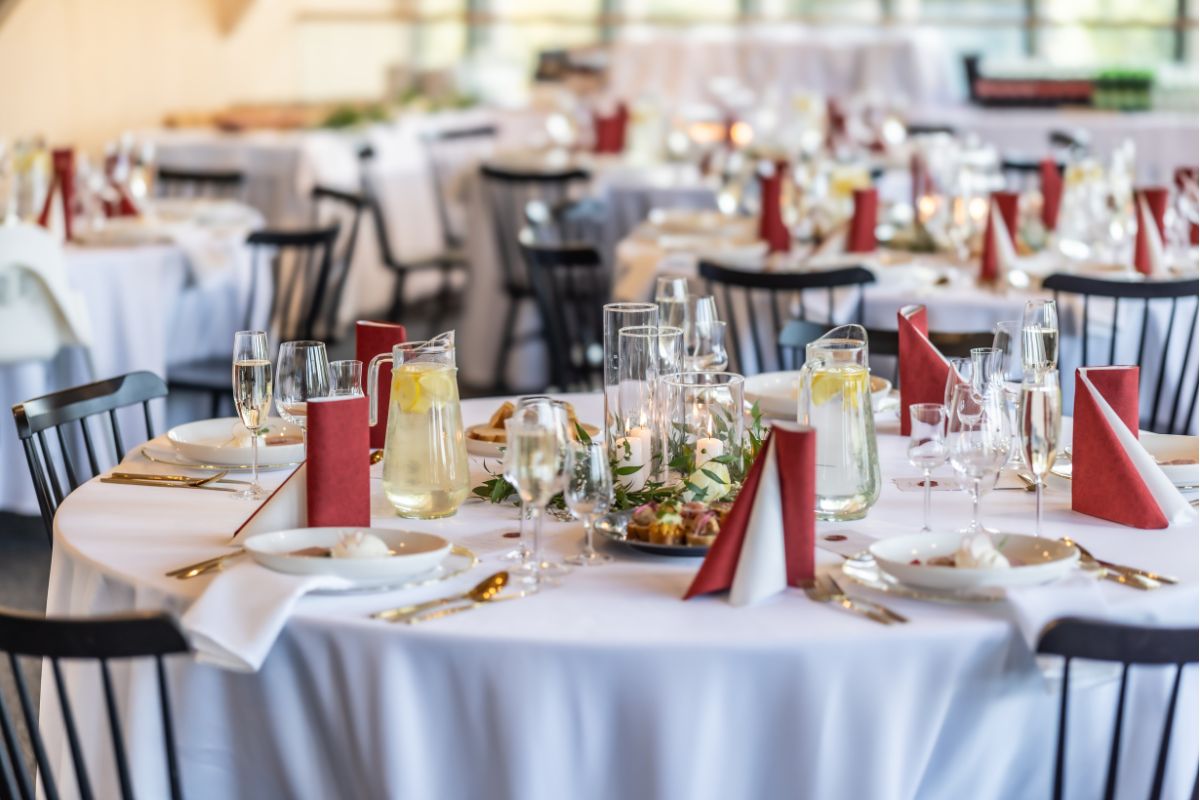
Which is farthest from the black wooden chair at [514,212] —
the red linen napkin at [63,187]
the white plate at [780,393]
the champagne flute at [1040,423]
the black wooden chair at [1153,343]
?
the champagne flute at [1040,423]

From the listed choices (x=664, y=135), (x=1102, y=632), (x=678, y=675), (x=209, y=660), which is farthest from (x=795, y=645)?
(x=664, y=135)

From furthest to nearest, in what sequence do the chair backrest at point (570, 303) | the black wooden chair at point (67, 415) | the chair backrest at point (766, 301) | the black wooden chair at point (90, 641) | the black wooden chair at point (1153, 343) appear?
the chair backrest at point (570, 303) < the chair backrest at point (766, 301) < the black wooden chair at point (1153, 343) < the black wooden chair at point (67, 415) < the black wooden chair at point (90, 641)

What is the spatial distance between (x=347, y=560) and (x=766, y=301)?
2.42 metres

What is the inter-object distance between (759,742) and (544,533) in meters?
0.45

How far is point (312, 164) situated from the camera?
7.48 metres

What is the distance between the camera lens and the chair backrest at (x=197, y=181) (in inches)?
232

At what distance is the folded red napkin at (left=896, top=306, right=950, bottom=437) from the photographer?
2303 millimetres

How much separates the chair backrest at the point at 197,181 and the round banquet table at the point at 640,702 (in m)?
4.43

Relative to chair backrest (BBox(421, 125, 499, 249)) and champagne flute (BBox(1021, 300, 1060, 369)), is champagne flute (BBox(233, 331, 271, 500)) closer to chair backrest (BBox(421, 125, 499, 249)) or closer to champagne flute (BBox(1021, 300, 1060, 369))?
champagne flute (BBox(1021, 300, 1060, 369))

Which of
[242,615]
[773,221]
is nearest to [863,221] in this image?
[773,221]

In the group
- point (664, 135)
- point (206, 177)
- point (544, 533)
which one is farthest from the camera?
point (664, 135)

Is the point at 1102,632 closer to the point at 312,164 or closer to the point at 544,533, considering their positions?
the point at 544,533

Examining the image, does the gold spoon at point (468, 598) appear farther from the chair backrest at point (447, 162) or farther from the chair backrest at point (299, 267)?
the chair backrest at point (447, 162)

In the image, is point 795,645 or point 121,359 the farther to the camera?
point 121,359
